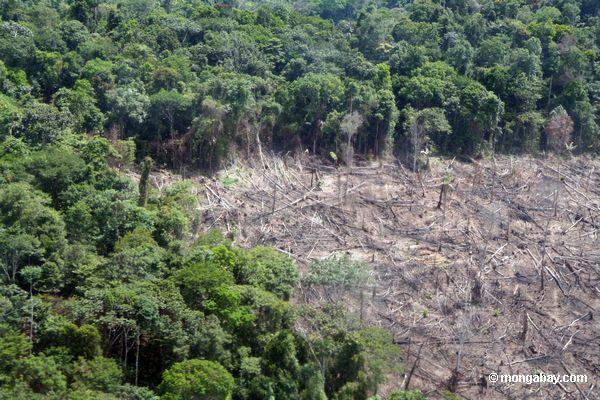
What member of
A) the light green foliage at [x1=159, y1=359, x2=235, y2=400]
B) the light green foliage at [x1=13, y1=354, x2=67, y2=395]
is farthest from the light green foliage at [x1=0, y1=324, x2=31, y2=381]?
the light green foliage at [x1=159, y1=359, x2=235, y2=400]

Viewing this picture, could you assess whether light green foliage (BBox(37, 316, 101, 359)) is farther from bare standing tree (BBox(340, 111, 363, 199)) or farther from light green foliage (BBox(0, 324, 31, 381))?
bare standing tree (BBox(340, 111, 363, 199))

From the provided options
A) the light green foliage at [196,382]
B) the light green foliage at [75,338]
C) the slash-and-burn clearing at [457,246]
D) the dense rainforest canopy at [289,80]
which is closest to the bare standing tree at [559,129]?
the dense rainforest canopy at [289,80]

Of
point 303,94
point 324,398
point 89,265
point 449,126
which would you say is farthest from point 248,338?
point 449,126

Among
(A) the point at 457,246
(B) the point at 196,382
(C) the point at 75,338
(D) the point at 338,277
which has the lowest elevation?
(A) the point at 457,246

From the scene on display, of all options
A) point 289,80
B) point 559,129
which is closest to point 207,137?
point 289,80

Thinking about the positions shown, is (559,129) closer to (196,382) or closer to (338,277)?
(338,277)
